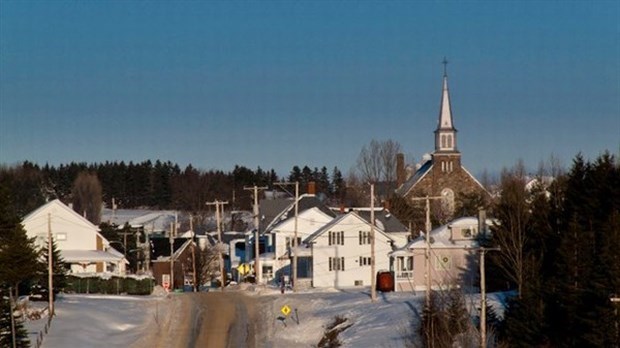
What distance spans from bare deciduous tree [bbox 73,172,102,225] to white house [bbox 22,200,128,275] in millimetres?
66242

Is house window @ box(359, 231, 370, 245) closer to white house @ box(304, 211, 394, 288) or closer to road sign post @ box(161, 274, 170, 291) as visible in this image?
white house @ box(304, 211, 394, 288)

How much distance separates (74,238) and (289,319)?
3692cm

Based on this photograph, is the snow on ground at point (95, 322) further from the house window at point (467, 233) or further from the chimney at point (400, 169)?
the chimney at point (400, 169)

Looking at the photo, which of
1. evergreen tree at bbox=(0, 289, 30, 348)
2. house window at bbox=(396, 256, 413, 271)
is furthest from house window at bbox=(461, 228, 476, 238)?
evergreen tree at bbox=(0, 289, 30, 348)

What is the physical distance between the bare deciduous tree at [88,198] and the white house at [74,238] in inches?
2608

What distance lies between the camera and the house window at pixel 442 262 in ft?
256

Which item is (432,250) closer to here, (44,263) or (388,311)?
(388,311)

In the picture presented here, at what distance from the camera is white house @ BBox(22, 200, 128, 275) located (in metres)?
98.1

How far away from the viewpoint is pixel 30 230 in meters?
97.9

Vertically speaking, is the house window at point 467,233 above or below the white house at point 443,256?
above

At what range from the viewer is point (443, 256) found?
259ft

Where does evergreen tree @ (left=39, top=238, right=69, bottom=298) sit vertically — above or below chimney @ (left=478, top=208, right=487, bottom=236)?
below

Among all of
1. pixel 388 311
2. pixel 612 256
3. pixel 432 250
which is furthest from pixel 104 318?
pixel 612 256

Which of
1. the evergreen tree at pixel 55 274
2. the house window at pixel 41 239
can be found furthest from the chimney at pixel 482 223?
the house window at pixel 41 239
